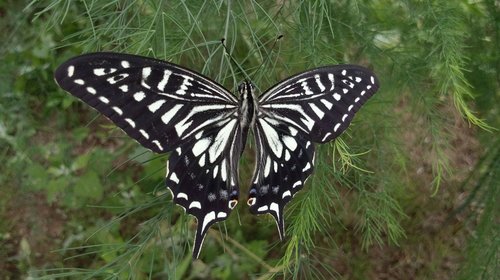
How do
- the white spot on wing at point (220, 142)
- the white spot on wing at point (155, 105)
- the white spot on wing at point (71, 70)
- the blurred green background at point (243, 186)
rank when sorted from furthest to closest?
the blurred green background at point (243, 186)
the white spot on wing at point (220, 142)
the white spot on wing at point (155, 105)
the white spot on wing at point (71, 70)

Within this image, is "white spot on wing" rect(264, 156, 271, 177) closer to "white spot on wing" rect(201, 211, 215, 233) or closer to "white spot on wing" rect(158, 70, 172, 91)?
"white spot on wing" rect(201, 211, 215, 233)

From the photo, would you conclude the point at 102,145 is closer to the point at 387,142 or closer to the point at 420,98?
the point at 387,142

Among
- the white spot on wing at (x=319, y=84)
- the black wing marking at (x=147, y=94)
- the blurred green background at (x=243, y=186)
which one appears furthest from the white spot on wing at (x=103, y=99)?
the blurred green background at (x=243, y=186)

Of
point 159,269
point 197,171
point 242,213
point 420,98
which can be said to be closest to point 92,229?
point 159,269

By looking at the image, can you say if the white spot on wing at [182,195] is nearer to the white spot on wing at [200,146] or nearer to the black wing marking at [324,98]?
the white spot on wing at [200,146]

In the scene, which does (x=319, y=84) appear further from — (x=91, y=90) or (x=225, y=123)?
(x=91, y=90)

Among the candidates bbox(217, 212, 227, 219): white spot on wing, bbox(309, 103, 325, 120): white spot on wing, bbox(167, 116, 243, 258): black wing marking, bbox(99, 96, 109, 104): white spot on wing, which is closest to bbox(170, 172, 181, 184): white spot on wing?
bbox(167, 116, 243, 258): black wing marking

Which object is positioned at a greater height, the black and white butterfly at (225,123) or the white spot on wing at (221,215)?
the black and white butterfly at (225,123)

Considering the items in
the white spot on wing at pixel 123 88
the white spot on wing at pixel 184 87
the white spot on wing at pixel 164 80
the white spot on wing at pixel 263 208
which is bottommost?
the white spot on wing at pixel 263 208
